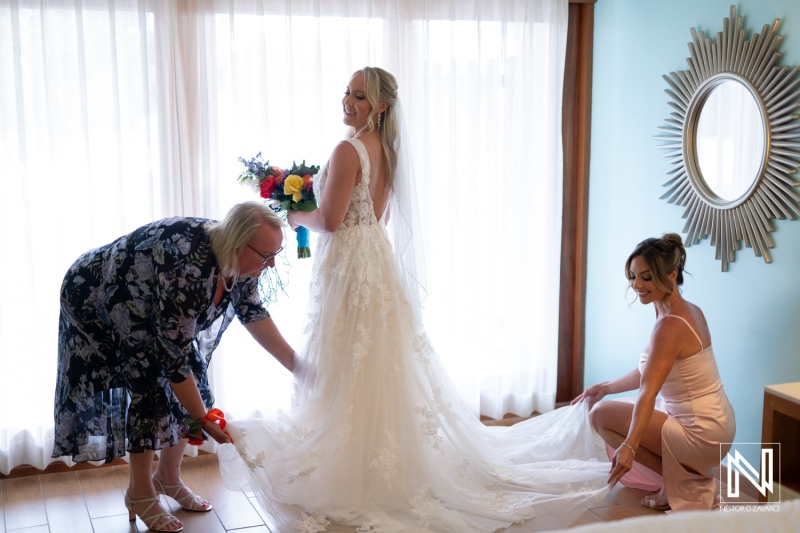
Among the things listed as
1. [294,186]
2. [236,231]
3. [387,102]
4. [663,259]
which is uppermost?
[387,102]

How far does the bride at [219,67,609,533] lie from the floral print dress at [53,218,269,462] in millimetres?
315

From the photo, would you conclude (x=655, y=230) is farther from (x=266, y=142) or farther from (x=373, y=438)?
(x=266, y=142)

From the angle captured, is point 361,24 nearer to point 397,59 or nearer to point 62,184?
point 397,59

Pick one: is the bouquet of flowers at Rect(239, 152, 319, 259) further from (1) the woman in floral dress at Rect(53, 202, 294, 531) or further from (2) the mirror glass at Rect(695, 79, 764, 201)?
(2) the mirror glass at Rect(695, 79, 764, 201)

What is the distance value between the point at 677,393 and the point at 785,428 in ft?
1.47

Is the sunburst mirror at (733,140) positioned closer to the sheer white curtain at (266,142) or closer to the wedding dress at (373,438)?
the sheer white curtain at (266,142)

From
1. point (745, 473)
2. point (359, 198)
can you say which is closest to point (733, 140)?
point (745, 473)

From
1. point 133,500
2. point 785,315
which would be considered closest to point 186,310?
point 133,500

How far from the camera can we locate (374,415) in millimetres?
2928

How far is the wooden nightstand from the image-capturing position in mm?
2510

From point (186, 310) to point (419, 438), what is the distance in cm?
101

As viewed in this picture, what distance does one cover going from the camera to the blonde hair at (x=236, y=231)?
2594 mm

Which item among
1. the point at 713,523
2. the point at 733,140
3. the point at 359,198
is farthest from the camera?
the point at 733,140

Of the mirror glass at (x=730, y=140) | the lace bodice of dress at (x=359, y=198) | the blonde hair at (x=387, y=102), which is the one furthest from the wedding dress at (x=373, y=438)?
the mirror glass at (x=730, y=140)
